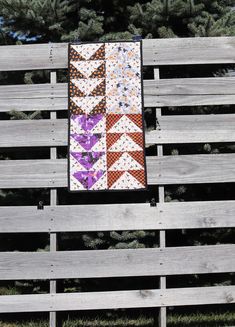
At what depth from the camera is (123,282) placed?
557 centimetres

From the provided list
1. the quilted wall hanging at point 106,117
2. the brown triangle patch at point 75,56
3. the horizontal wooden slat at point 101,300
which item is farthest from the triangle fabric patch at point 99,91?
the horizontal wooden slat at point 101,300

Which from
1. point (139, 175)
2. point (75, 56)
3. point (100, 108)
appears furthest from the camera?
point (75, 56)

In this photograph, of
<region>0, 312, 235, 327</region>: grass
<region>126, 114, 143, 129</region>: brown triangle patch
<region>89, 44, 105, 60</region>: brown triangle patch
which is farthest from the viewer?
<region>0, 312, 235, 327</region>: grass

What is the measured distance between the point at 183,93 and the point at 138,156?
2.59ft

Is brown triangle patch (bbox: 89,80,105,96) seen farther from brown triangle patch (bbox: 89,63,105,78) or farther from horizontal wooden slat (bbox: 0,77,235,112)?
horizontal wooden slat (bbox: 0,77,235,112)

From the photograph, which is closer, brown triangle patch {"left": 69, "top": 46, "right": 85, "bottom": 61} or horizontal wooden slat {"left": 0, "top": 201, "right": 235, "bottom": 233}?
horizontal wooden slat {"left": 0, "top": 201, "right": 235, "bottom": 233}

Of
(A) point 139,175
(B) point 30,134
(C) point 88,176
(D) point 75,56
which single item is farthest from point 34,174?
(D) point 75,56

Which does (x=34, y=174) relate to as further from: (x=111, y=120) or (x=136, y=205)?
(x=136, y=205)

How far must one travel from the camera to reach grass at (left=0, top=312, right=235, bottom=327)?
5277 mm

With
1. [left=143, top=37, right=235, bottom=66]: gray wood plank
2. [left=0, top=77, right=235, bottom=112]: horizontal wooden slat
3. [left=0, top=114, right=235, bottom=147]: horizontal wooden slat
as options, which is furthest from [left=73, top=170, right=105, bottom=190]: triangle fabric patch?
[left=143, top=37, right=235, bottom=66]: gray wood plank

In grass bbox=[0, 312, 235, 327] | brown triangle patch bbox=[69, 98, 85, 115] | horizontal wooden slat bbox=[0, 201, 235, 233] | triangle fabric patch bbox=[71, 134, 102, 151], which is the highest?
brown triangle patch bbox=[69, 98, 85, 115]

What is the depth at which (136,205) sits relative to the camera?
4922 millimetres

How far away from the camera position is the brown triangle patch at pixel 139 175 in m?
4.94

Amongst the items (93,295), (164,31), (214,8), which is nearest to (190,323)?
(93,295)
